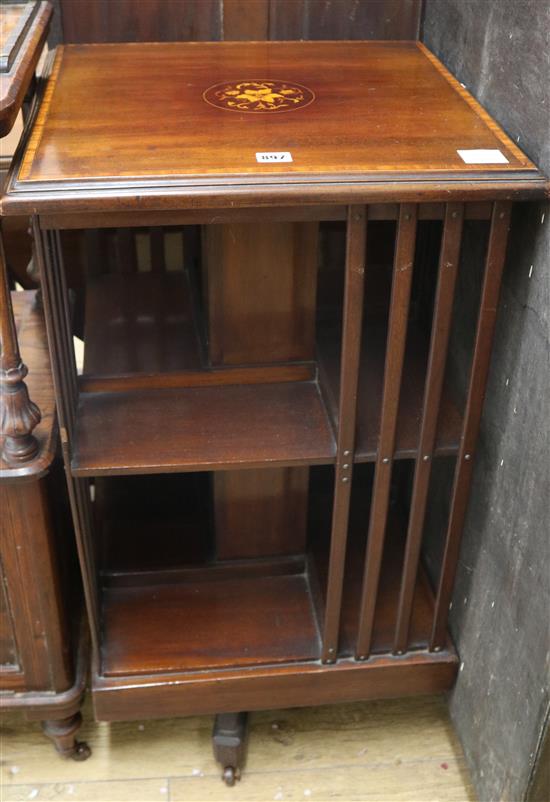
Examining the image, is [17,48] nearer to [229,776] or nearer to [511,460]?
[511,460]

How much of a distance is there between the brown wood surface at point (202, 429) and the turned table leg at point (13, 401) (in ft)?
0.26

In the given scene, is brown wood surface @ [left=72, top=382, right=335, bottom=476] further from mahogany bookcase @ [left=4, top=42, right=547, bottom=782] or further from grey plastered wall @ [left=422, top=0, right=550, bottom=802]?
grey plastered wall @ [left=422, top=0, right=550, bottom=802]

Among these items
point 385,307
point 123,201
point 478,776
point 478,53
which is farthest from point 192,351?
point 478,776

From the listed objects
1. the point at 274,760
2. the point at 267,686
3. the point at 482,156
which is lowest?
the point at 274,760

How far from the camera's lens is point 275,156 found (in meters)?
1.18

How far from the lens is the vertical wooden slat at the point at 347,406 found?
1.21 m

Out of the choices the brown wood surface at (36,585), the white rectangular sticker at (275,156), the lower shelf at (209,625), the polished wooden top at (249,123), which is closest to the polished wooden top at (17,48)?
the polished wooden top at (249,123)

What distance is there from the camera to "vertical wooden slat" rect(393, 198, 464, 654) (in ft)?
4.04

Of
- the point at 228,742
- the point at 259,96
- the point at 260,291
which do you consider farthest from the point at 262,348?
the point at 228,742

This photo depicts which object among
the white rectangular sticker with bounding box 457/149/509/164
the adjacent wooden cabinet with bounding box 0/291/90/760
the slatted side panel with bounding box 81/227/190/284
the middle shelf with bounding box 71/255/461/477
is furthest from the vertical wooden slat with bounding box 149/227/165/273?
the white rectangular sticker with bounding box 457/149/509/164

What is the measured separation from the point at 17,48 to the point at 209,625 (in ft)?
3.36

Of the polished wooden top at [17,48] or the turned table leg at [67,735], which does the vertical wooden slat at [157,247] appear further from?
the turned table leg at [67,735]

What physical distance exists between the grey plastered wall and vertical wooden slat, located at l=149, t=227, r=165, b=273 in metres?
0.63

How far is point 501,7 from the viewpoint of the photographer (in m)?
Answer: 1.29
